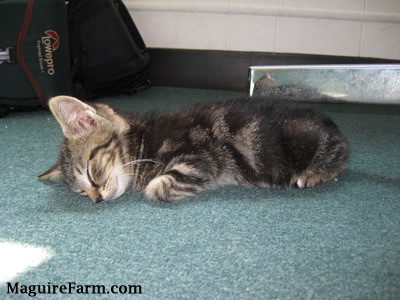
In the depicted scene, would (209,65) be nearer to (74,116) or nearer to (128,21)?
(128,21)

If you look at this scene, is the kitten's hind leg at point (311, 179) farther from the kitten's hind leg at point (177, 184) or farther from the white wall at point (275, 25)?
the white wall at point (275, 25)

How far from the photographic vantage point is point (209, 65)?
2676 mm

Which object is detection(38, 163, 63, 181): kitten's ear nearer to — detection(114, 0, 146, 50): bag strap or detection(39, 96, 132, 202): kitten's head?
detection(39, 96, 132, 202): kitten's head

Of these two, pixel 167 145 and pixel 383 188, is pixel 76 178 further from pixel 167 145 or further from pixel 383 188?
pixel 383 188

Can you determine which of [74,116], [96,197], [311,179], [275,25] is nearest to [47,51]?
[74,116]

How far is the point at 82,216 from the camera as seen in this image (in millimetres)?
1121

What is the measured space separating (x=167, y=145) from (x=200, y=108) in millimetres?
212

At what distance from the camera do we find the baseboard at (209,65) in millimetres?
2545

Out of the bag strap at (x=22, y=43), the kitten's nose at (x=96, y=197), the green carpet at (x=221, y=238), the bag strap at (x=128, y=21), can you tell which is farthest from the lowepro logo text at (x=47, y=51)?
the kitten's nose at (x=96, y=197)

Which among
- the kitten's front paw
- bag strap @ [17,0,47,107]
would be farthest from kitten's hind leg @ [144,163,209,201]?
bag strap @ [17,0,47,107]

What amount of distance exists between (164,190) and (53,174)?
401 millimetres

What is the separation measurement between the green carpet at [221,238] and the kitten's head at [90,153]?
45mm

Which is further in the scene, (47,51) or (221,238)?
(47,51)

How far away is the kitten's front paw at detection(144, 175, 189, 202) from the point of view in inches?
47.0
